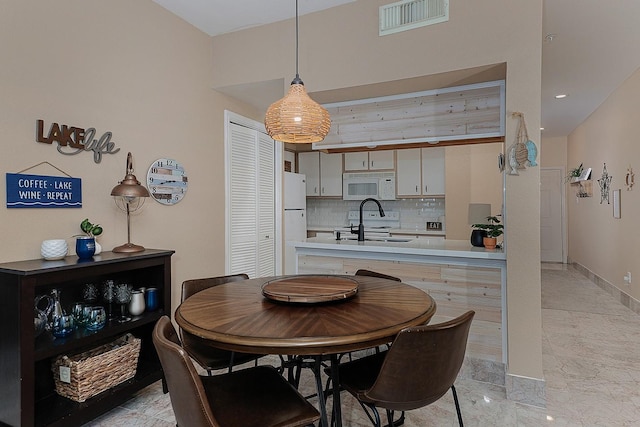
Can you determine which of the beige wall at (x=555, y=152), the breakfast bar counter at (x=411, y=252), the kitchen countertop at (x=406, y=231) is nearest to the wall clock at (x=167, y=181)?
the breakfast bar counter at (x=411, y=252)

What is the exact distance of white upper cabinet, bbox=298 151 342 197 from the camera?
6.17 m

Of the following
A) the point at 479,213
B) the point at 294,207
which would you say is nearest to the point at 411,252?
the point at 479,213

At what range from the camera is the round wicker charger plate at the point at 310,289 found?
164 centimetres

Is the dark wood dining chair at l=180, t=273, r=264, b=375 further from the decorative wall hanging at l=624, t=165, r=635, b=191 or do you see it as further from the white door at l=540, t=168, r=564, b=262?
the white door at l=540, t=168, r=564, b=262

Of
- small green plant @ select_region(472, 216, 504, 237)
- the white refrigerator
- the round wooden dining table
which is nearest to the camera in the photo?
the round wooden dining table

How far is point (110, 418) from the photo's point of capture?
2182 mm

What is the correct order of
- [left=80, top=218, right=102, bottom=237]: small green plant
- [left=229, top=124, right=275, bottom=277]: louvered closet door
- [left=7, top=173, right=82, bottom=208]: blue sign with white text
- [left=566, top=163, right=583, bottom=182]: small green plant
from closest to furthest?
[left=7, top=173, right=82, bottom=208]: blue sign with white text
[left=80, top=218, right=102, bottom=237]: small green plant
[left=229, top=124, right=275, bottom=277]: louvered closet door
[left=566, top=163, right=583, bottom=182]: small green plant

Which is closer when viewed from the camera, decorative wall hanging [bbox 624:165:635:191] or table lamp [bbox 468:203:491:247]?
table lamp [bbox 468:203:491:247]

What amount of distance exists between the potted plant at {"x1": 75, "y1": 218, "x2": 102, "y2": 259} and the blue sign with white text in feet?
0.54

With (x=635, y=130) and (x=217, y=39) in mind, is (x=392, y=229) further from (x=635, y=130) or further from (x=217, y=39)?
(x=217, y=39)

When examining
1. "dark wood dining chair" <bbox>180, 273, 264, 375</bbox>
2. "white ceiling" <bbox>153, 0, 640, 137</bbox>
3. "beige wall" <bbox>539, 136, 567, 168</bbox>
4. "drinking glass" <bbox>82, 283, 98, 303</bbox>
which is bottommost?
"dark wood dining chair" <bbox>180, 273, 264, 375</bbox>

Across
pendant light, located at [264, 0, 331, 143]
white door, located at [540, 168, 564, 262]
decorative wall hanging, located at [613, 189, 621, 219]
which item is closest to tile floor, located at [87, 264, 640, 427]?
decorative wall hanging, located at [613, 189, 621, 219]

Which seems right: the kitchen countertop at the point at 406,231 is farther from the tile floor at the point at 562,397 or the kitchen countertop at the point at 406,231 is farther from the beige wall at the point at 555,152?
the beige wall at the point at 555,152

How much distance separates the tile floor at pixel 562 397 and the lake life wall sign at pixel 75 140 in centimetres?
167
